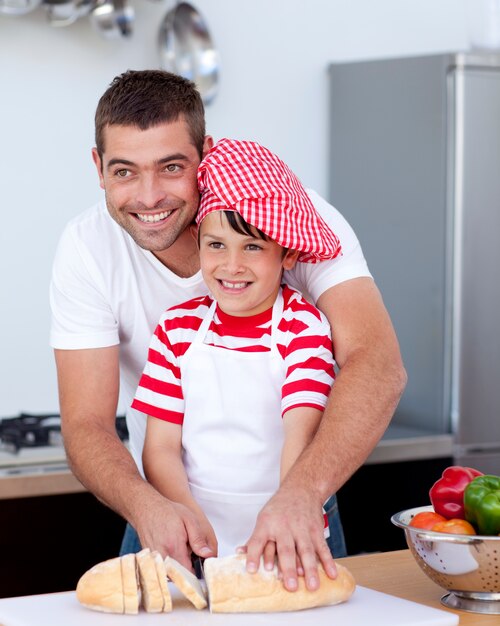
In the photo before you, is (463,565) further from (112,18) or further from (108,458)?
(112,18)

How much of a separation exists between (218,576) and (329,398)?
41 cm

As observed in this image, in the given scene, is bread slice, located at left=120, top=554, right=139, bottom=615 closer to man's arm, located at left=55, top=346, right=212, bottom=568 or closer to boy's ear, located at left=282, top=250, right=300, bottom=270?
man's arm, located at left=55, top=346, right=212, bottom=568

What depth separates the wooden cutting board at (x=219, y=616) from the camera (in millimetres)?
1153

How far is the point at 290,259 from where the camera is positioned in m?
1.66

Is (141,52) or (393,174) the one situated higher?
(141,52)

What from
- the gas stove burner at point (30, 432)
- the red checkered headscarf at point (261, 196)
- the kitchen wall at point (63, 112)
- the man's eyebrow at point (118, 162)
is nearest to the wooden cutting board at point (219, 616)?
the red checkered headscarf at point (261, 196)

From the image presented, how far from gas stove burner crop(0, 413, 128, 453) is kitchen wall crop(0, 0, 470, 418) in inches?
6.5

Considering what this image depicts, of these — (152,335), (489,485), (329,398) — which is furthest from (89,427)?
(489,485)

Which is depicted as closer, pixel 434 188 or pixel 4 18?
pixel 4 18

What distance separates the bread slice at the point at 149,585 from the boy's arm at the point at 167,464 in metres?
0.33

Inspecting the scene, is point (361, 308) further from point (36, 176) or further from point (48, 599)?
point (36, 176)

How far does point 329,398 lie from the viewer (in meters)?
1.54

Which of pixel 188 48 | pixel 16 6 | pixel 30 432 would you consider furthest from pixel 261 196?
pixel 188 48

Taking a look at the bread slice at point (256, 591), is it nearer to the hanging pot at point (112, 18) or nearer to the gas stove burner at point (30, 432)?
the gas stove burner at point (30, 432)
